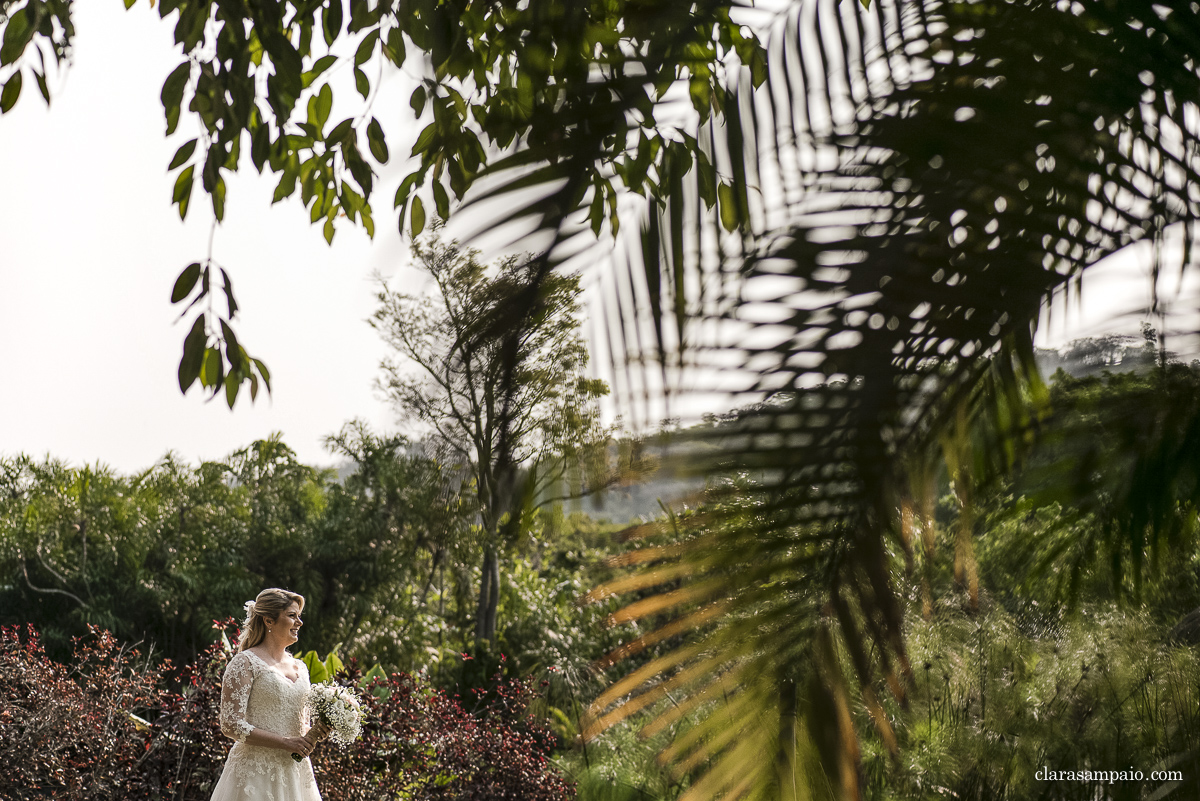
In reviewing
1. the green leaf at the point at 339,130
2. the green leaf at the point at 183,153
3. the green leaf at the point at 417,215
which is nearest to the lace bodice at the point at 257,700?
the green leaf at the point at 183,153

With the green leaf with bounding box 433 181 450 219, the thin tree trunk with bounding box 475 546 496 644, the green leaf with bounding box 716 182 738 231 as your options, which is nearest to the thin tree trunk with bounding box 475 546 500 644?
the thin tree trunk with bounding box 475 546 496 644

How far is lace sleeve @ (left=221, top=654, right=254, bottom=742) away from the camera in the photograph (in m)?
3.71

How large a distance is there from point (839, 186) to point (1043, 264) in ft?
0.71

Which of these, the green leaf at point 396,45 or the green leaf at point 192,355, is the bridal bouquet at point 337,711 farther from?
the green leaf at point 396,45

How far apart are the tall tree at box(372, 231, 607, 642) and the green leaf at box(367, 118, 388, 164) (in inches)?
67.0

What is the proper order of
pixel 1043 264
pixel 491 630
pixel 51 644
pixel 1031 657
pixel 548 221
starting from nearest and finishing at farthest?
1. pixel 548 221
2. pixel 1043 264
3. pixel 1031 657
4. pixel 51 644
5. pixel 491 630

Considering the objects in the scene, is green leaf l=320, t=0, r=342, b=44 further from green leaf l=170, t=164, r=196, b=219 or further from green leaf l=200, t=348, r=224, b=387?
green leaf l=200, t=348, r=224, b=387

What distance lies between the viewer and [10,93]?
2281 mm

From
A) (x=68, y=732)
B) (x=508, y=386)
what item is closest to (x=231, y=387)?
(x=508, y=386)

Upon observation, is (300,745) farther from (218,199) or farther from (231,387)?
(218,199)

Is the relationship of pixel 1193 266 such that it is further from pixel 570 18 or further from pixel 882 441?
pixel 570 18

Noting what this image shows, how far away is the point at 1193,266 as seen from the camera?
90 cm

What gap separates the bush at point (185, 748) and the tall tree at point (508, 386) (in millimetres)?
3788

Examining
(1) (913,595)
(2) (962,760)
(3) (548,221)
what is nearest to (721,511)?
(3) (548,221)
